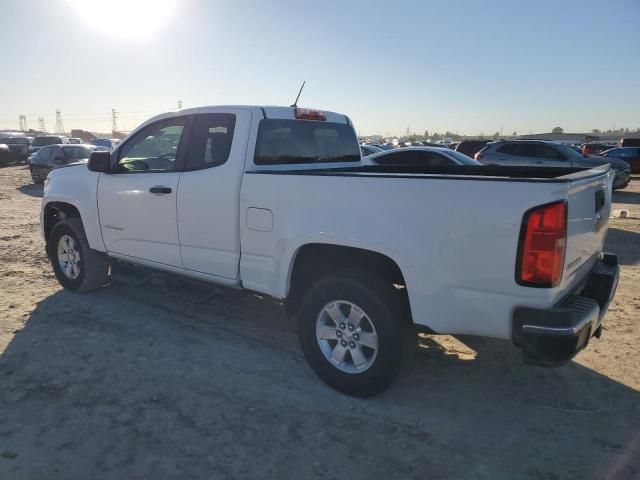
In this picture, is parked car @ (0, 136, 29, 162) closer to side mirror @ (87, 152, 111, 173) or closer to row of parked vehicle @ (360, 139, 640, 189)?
row of parked vehicle @ (360, 139, 640, 189)

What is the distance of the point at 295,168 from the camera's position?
13.8 ft

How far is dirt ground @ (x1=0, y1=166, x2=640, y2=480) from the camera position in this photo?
8.93ft

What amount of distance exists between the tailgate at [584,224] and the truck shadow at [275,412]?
96cm

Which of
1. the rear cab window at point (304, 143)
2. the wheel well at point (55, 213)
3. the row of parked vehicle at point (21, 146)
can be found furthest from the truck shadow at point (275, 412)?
the row of parked vehicle at point (21, 146)

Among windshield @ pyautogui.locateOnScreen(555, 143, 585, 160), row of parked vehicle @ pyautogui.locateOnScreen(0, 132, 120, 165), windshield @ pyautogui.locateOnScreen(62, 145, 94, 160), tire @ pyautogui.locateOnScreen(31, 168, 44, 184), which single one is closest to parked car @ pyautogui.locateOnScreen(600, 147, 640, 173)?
windshield @ pyautogui.locateOnScreen(555, 143, 585, 160)

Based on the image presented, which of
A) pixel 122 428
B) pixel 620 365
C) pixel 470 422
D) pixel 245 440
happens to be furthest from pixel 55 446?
pixel 620 365

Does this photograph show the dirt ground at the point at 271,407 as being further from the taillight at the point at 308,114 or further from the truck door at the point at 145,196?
the taillight at the point at 308,114

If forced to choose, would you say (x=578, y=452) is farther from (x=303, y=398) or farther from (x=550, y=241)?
(x=303, y=398)

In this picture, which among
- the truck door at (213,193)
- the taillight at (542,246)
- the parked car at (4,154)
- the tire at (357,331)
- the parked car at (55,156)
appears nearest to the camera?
the taillight at (542,246)

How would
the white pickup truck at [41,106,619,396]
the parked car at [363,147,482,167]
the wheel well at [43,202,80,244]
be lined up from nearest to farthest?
the white pickup truck at [41,106,619,396] → the wheel well at [43,202,80,244] → the parked car at [363,147,482,167]

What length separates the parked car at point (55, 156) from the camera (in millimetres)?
17094

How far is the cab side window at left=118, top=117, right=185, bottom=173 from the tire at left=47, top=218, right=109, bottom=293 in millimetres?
1132

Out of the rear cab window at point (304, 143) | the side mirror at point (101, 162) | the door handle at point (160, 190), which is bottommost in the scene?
the door handle at point (160, 190)

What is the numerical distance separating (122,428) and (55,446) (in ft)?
1.20
